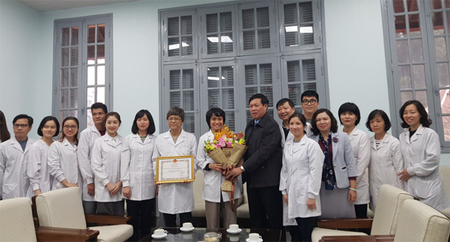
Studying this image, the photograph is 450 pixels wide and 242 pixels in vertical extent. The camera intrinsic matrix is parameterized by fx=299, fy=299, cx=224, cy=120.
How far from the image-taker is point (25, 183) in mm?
2895

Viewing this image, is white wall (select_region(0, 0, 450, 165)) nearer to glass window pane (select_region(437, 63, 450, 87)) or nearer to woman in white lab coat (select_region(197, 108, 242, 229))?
glass window pane (select_region(437, 63, 450, 87))

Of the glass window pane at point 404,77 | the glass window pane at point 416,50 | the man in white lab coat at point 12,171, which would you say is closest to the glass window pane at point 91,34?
the man in white lab coat at point 12,171

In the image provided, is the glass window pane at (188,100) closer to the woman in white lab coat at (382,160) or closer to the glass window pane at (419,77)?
the woman in white lab coat at (382,160)

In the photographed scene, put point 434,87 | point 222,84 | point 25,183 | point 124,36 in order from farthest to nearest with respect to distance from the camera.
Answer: point 124,36, point 222,84, point 434,87, point 25,183

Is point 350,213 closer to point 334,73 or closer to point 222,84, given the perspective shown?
point 334,73

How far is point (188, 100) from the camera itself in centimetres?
446

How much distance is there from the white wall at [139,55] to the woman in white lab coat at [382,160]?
129 centimetres

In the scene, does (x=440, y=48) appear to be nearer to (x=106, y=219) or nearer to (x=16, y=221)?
(x=106, y=219)

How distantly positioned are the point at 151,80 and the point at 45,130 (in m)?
1.88

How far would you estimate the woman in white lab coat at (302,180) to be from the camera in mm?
2367

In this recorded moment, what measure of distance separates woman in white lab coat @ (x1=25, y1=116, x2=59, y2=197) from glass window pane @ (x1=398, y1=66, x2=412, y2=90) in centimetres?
411

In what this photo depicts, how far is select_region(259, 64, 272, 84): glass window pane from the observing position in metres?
4.23

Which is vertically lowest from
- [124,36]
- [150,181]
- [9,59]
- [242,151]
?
[150,181]

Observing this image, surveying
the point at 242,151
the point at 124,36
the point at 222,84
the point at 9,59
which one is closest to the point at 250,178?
the point at 242,151
